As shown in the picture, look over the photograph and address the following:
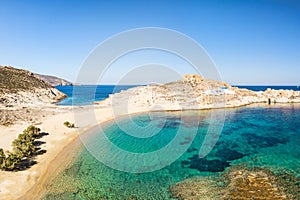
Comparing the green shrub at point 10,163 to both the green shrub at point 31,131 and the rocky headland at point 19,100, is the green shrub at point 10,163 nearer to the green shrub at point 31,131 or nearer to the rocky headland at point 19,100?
the green shrub at point 31,131

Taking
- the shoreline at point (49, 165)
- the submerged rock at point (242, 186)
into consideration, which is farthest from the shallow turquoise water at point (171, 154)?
the submerged rock at point (242, 186)

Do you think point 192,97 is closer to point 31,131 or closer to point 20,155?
point 31,131

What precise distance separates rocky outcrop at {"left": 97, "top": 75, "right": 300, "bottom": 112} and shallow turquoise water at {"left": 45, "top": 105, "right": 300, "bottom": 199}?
48.7 ft

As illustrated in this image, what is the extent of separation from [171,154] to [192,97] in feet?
149

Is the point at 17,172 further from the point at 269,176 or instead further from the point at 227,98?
the point at 227,98

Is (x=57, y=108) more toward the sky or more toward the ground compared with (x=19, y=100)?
more toward the ground

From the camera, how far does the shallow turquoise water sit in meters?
16.2

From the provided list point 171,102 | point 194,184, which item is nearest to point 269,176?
point 194,184

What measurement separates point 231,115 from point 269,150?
938 inches

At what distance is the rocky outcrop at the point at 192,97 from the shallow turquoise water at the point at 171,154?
14858 mm

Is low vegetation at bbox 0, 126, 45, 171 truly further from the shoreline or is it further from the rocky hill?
the rocky hill

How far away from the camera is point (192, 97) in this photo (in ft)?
220

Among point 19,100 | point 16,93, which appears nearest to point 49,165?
point 19,100

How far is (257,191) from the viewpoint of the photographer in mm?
14766
